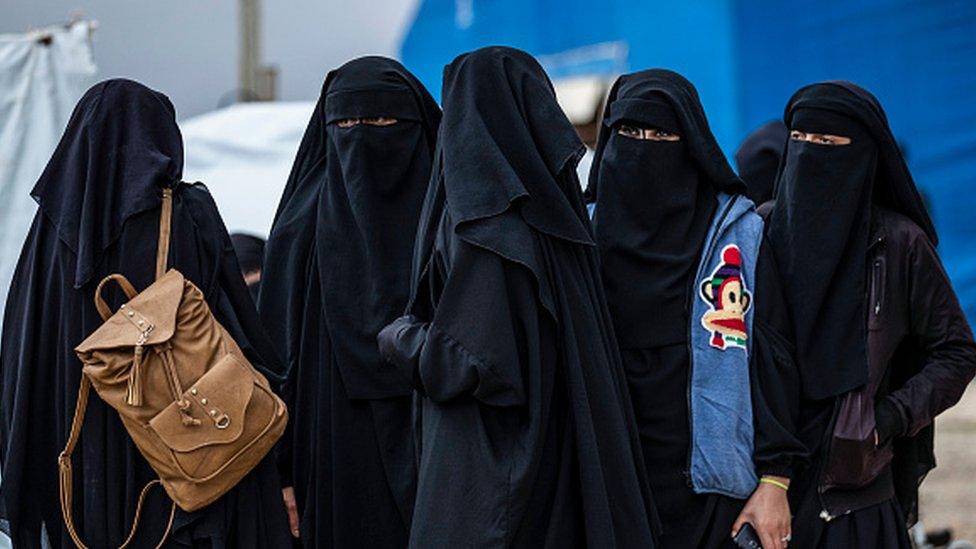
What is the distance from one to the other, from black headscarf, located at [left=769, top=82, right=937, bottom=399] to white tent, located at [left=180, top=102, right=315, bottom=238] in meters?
2.95

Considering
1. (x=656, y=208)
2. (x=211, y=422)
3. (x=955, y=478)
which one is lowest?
(x=955, y=478)

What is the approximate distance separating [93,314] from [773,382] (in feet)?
5.27

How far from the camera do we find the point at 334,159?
3.85m

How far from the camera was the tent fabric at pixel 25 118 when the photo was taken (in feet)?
15.5

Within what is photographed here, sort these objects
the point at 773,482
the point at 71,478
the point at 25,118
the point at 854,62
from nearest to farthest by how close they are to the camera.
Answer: the point at 71,478, the point at 773,482, the point at 25,118, the point at 854,62

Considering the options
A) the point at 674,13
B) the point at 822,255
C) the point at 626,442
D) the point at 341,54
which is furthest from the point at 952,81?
the point at 626,442

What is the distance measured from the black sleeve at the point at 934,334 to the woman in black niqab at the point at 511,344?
2.71 feet

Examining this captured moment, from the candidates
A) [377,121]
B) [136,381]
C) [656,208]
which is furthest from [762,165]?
[136,381]

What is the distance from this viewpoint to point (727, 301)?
3.62 m

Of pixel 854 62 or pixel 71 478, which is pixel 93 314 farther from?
pixel 854 62

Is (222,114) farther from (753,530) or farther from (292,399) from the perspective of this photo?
(753,530)

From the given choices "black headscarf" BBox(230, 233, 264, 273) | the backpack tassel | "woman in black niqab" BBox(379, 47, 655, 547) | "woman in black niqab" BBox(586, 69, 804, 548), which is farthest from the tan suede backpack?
"black headscarf" BBox(230, 233, 264, 273)

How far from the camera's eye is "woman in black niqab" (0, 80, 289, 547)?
133 inches

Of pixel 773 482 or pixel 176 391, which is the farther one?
pixel 773 482
